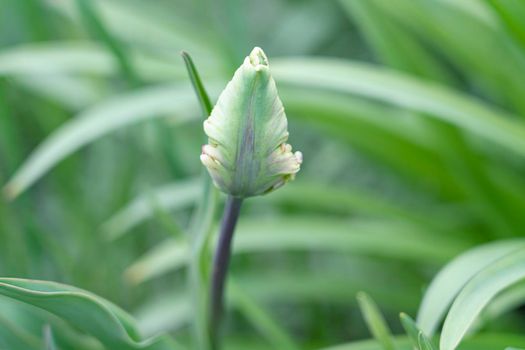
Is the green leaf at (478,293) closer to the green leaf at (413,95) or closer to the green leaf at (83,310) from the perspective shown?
the green leaf at (83,310)

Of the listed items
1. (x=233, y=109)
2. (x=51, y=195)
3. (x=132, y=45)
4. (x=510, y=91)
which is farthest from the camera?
(x=51, y=195)

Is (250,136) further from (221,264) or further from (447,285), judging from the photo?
(447,285)

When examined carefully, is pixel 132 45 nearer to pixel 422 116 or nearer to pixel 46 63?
pixel 46 63

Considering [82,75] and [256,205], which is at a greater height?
[82,75]

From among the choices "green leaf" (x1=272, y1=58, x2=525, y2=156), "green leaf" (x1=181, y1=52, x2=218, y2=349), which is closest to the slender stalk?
"green leaf" (x1=181, y1=52, x2=218, y2=349)

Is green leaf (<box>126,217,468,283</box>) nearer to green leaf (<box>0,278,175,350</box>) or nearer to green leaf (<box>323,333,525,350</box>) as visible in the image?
green leaf (<box>323,333,525,350</box>)

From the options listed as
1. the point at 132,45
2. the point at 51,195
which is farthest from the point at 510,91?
the point at 51,195
